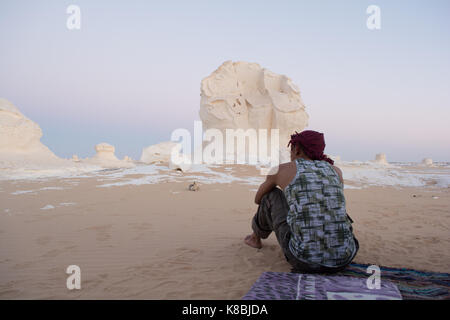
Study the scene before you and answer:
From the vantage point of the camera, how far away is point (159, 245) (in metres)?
3.31

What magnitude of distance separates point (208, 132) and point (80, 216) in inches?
518

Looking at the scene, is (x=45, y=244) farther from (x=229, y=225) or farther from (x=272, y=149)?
(x=272, y=149)

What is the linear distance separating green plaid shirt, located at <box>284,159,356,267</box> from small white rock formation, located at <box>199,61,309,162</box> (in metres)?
15.2

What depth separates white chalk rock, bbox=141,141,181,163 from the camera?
2664 cm

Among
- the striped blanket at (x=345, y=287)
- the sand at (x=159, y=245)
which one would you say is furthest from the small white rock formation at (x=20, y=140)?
the striped blanket at (x=345, y=287)

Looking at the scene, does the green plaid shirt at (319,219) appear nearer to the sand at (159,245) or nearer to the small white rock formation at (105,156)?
Result: the sand at (159,245)

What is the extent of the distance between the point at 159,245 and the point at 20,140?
15277mm

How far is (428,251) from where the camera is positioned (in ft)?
10.3

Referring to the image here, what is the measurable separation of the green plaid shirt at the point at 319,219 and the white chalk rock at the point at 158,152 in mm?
25088

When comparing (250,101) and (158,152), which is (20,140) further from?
(250,101)

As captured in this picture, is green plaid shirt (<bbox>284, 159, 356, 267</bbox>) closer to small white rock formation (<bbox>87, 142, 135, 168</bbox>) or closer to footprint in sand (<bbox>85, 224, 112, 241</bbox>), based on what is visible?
footprint in sand (<bbox>85, 224, 112, 241</bbox>)

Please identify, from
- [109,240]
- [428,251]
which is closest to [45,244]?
[109,240]


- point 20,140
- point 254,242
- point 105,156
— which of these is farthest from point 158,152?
point 254,242

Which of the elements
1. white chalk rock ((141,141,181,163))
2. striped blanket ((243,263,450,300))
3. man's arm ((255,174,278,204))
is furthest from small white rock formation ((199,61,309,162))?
striped blanket ((243,263,450,300))
